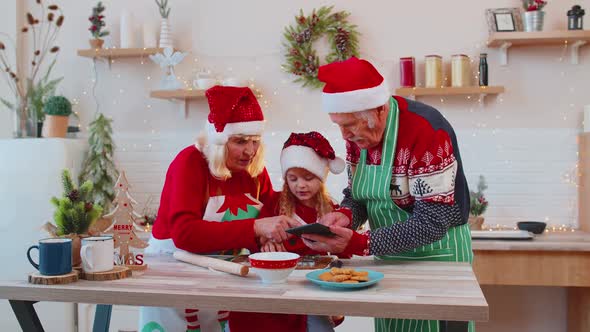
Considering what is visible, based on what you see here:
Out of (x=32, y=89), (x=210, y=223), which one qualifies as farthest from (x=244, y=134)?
(x=32, y=89)

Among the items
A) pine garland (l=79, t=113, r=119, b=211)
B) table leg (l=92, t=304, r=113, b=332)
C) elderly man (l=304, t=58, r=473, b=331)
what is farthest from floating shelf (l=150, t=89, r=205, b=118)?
elderly man (l=304, t=58, r=473, b=331)

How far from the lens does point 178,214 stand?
242cm

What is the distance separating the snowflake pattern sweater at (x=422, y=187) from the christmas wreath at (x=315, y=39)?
220 centimetres

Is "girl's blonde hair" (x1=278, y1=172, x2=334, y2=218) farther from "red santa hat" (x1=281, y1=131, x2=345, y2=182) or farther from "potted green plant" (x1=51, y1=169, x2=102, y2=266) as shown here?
"potted green plant" (x1=51, y1=169, x2=102, y2=266)

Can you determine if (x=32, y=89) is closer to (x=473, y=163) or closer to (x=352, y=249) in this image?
(x=473, y=163)

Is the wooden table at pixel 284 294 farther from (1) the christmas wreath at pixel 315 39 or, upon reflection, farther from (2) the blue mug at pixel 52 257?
(1) the christmas wreath at pixel 315 39

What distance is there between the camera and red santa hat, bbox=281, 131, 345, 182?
2.67 meters

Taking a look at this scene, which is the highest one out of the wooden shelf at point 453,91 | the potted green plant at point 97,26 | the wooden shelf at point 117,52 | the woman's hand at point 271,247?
the potted green plant at point 97,26

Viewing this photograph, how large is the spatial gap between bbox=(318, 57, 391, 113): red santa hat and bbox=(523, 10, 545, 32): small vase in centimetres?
215

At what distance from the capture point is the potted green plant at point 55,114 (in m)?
4.67

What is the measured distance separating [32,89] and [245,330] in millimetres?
3089

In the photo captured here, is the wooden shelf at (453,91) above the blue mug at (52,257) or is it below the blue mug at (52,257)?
above

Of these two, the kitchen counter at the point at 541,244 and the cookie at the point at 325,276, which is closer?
the cookie at the point at 325,276

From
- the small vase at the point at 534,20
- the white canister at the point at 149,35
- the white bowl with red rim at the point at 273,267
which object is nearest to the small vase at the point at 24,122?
the white canister at the point at 149,35
